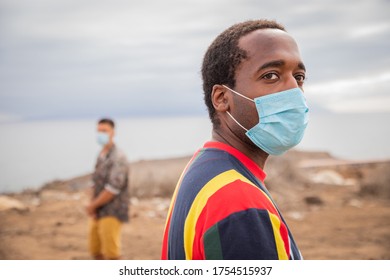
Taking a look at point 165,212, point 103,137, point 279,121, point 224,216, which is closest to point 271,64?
point 279,121

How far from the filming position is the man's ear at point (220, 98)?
1.63 metres

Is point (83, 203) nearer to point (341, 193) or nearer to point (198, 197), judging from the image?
point (341, 193)

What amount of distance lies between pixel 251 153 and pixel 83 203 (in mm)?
9332

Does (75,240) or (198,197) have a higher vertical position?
(198,197)

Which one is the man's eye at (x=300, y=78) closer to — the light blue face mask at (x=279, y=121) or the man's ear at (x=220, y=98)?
the light blue face mask at (x=279, y=121)

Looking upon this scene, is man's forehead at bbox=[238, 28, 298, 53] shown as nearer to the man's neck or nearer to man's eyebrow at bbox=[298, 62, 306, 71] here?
man's eyebrow at bbox=[298, 62, 306, 71]

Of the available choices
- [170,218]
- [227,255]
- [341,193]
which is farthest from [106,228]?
[341,193]

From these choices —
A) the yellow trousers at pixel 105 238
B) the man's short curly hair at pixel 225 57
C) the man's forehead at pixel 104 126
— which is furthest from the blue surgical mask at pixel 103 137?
the man's short curly hair at pixel 225 57

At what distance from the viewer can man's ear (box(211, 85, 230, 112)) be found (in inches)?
64.4

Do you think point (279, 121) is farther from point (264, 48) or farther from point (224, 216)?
point (224, 216)

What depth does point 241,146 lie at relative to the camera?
63.3 inches

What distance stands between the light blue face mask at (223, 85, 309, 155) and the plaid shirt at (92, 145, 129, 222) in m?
2.87

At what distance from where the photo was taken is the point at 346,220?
866 cm

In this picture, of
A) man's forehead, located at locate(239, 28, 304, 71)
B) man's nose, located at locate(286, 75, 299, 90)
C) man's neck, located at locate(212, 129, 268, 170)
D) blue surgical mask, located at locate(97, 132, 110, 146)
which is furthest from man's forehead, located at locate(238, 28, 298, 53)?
blue surgical mask, located at locate(97, 132, 110, 146)
